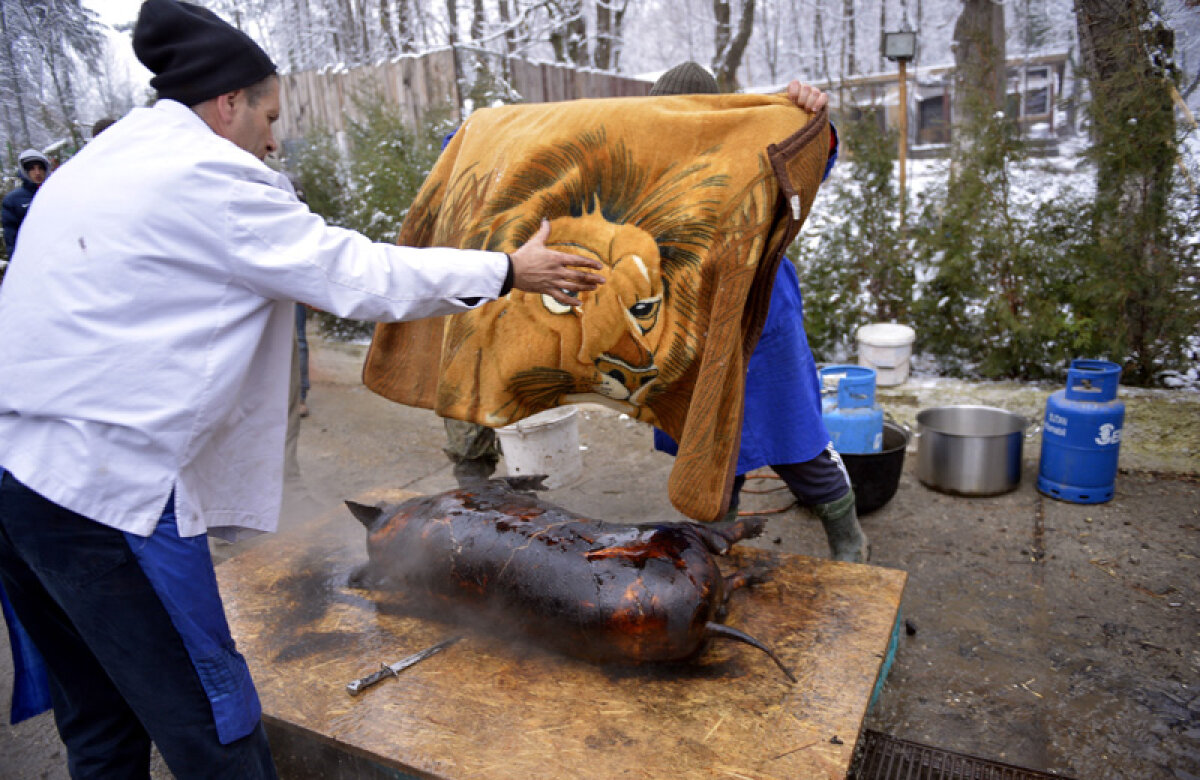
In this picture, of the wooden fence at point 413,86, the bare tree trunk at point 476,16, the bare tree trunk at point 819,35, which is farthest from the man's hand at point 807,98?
the bare tree trunk at point 819,35

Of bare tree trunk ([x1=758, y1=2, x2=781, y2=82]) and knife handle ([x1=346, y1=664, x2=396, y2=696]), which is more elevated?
bare tree trunk ([x1=758, y1=2, x2=781, y2=82])

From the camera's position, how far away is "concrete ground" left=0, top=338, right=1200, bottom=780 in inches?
103

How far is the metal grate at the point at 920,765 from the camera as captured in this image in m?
2.37

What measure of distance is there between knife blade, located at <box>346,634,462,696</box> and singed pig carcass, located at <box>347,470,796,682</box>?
156 mm

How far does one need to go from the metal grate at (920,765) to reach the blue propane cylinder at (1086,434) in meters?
2.35

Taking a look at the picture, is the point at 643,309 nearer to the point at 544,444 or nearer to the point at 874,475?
the point at 874,475

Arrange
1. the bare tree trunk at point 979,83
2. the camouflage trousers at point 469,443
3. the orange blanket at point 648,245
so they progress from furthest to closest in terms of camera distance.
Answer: the bare tree trunk at point 979,83
the camouflage trousers at point 469,443
the orange blanket at point 648,245

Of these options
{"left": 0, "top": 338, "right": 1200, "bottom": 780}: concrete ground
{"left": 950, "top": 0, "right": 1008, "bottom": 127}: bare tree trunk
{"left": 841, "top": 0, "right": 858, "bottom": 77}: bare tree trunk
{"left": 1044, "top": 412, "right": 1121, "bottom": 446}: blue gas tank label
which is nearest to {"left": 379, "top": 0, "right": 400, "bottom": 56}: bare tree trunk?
{"left": 0, "top": 338, "right": 1200, "bottom": 780}: concrete ground

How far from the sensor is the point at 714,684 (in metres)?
2.24

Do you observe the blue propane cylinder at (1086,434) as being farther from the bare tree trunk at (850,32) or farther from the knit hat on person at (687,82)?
the bare tree trunk at (850,32)

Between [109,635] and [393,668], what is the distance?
2.83 ft

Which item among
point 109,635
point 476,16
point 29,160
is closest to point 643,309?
point 109,635

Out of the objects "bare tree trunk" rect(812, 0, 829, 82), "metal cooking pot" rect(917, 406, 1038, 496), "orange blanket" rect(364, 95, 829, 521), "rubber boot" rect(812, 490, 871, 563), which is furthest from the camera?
"bare tree trunk" rect(812, 0, 829, 82)

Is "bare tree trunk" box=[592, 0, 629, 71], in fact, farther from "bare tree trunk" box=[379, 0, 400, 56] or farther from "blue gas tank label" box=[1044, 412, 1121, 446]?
"blue gas tank label" box=[1044, 412, 1121, 446]
